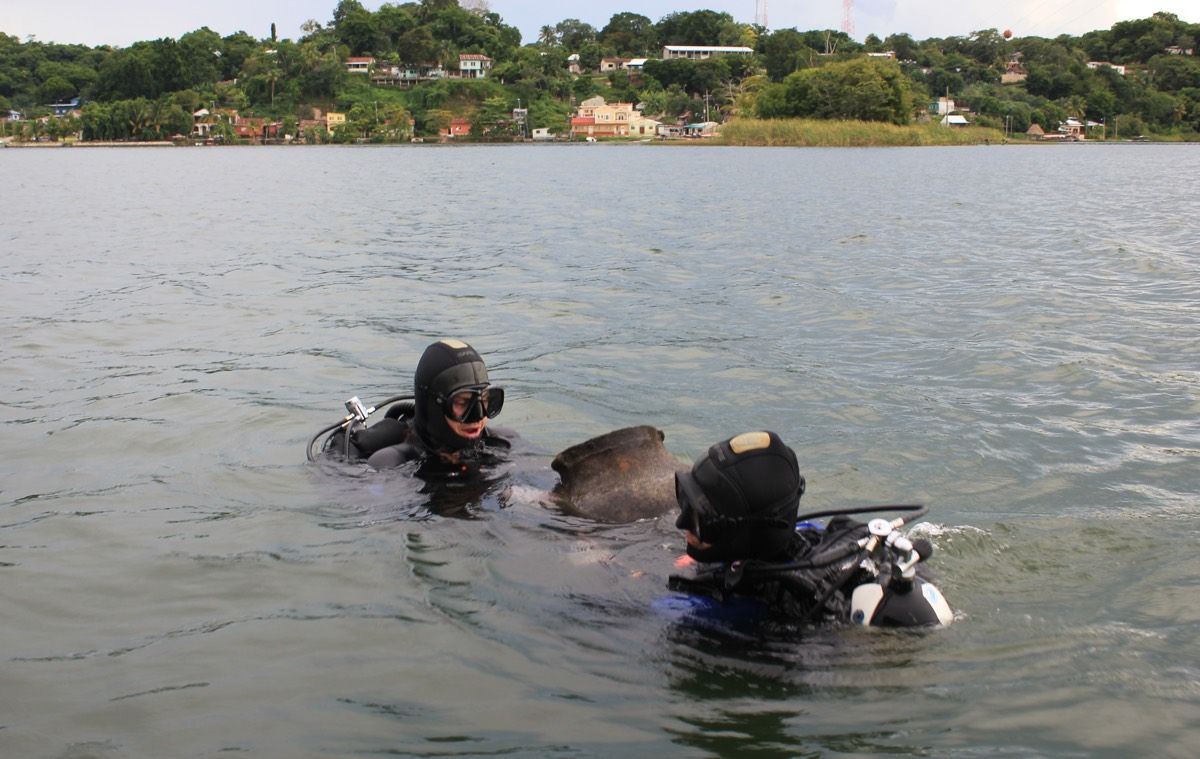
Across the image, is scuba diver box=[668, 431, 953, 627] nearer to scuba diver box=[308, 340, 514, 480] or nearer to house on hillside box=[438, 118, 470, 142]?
scuba diver box=[308, 340, 514, 480]

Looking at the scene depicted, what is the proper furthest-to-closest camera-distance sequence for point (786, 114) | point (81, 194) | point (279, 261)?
point (786, 114), point (81, 194), point (279, 261)

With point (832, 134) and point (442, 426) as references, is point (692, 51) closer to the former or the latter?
point (832, 134)

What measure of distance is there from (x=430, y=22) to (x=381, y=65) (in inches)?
720

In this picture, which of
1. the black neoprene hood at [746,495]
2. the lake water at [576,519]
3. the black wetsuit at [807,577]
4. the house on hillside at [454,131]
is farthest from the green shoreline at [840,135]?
the black neoprene hood at [746,495]

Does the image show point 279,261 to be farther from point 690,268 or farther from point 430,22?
point 430,22

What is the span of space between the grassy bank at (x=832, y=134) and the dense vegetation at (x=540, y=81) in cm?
325

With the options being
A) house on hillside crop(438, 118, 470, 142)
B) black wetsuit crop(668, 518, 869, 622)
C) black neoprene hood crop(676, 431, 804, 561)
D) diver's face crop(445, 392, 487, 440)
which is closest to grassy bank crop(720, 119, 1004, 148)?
house on hillside crop(438, 118, 470, 142)

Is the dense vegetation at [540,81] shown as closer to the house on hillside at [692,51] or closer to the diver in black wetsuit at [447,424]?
the house on hillside at [692,51]

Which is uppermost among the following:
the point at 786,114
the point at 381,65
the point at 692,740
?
the point at 381,65

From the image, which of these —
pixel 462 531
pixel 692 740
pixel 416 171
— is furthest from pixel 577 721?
pixel 416 171

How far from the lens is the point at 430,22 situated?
18650cm

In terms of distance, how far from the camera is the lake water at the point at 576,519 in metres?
4.14

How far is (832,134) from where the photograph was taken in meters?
85.8

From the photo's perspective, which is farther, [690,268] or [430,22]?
[430,22]
